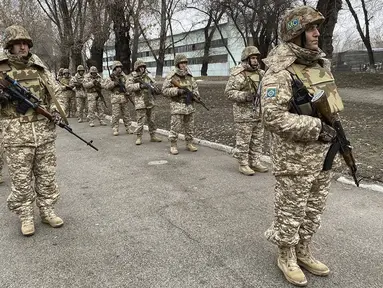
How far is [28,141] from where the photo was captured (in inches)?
143

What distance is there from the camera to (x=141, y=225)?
3906 millimetres

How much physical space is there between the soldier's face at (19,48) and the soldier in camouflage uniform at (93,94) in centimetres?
794

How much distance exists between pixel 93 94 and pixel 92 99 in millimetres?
186

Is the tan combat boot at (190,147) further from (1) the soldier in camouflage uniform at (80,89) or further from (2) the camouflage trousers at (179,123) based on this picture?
(1) the soldier in camouflage uniform at (80,89)

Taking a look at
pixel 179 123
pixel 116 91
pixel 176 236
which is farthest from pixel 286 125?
pixel 116 91

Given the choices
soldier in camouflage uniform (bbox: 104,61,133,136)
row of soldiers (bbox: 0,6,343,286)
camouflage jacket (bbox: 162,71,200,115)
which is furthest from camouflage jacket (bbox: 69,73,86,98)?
row of soldiers (bbox: 0,6,343,286)

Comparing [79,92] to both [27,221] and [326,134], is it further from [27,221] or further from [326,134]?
[326,134]

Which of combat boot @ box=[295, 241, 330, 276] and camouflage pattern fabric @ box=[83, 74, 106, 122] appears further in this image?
camouflage pattern fabric @ box=[83, 74, 106, 122]

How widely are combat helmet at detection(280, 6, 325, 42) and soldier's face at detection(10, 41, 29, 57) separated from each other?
8.60ft

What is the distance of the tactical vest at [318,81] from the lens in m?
2.57

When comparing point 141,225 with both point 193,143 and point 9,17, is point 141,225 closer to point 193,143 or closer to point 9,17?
point 193,143

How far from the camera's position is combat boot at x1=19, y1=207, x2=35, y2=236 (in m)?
3.70

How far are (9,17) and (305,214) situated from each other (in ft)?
75.5

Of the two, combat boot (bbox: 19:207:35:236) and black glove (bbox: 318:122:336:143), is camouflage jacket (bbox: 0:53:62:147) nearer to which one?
combat boot (bbox: 19:207:35:236)
